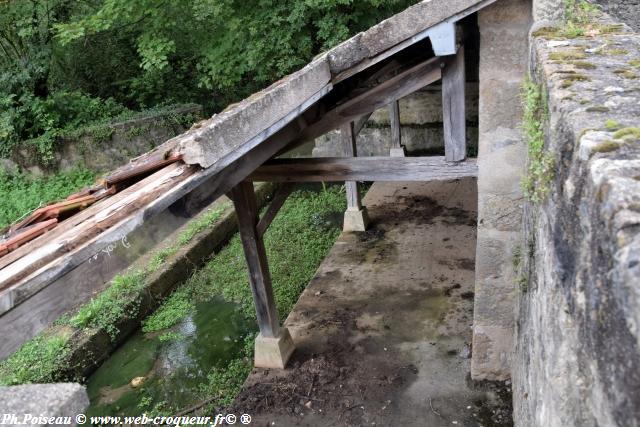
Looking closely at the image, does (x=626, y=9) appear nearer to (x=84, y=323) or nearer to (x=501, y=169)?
(x=501, y=169)

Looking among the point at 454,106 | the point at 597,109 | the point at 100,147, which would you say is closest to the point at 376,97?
the point at 454,106

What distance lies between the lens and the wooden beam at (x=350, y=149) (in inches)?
305

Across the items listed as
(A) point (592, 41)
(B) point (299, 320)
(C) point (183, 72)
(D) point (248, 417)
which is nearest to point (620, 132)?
(A) point (592, 41)

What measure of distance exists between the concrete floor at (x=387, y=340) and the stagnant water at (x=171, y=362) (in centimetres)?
102

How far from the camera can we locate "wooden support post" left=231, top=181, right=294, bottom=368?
4.71 metres

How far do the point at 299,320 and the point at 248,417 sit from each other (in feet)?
5.23

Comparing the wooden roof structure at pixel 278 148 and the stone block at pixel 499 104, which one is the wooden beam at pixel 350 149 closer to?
the wooden roof structure at pixel 278 148

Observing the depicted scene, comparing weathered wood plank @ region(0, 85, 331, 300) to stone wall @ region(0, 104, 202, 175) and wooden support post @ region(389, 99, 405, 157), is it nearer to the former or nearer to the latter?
wooden support post @ region(389, 99, 405, 157)

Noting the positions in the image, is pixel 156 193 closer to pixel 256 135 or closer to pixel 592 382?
pixel 256 135

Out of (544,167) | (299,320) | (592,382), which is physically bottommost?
(299,320)

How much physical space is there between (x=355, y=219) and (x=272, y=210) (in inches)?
134

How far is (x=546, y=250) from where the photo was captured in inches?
67.5

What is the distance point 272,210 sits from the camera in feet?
16.5

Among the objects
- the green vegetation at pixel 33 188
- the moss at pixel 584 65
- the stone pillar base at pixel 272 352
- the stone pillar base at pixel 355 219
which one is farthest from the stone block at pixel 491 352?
the green vegetation at pixel 33 188
